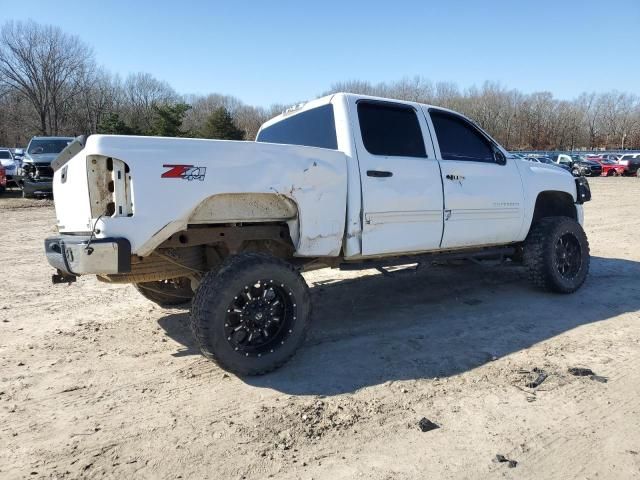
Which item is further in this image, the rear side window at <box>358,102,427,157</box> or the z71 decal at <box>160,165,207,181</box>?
the rear side window at <box>358,102,427,157</box>

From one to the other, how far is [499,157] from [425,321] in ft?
6.91

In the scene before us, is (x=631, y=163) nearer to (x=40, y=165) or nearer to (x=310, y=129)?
(x=40, y=165)

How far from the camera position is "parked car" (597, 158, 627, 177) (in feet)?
121

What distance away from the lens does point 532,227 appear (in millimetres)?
5676

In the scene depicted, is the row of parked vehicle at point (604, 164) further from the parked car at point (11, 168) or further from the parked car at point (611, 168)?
the parked car at point (11, 168)

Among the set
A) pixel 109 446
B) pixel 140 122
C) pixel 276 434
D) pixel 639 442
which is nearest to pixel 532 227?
pixel 639 442

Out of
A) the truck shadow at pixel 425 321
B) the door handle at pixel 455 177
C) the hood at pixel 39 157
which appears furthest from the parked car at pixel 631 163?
the hood at pixel 39 157

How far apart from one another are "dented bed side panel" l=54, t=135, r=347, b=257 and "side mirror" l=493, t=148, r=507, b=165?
88.8 inches

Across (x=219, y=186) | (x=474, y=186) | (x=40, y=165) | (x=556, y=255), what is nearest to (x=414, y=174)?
(x=474, y=186)

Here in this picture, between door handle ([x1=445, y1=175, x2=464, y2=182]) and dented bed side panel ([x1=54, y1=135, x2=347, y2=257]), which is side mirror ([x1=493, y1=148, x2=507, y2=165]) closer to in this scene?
door handle ([x1=445, y1=175, x2=464, y2=182])

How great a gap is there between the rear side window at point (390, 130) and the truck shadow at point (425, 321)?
167 centimetres

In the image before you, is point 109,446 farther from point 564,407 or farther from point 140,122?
point 140,122

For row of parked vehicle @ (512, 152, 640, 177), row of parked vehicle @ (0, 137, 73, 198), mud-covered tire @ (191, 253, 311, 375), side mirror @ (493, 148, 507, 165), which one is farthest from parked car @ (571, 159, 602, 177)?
mud-covered tire @ (191, 253, 311, 375)

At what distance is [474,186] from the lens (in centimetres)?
485
